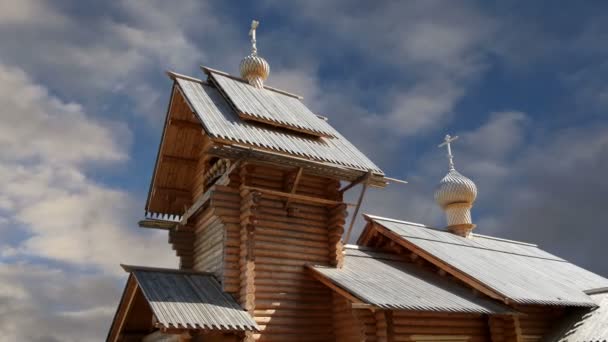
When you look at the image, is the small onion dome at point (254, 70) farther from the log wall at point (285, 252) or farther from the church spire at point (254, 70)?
the log wall at point (285, 252)

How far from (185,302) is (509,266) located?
10.8 m

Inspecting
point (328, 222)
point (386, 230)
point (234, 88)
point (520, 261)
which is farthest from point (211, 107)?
point (520, 261)

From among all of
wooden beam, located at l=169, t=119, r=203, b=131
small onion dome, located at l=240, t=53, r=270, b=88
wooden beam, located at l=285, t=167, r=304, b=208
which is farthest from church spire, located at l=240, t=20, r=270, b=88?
wooden beam, located at l=285, t=167, r=304, b=208

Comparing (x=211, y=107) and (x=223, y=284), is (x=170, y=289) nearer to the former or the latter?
(x=223, y=284)

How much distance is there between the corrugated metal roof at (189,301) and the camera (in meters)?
9.86

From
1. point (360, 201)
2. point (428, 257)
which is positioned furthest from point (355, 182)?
point (428, 257)

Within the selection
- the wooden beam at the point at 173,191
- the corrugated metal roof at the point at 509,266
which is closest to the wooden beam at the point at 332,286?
the corrugated metal roof at the point at 509,266

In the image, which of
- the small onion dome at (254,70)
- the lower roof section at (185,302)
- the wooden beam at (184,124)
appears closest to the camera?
the lower roof section at (185,302)

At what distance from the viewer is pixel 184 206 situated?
15.7 meters

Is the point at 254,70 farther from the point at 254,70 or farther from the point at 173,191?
the point at 173,191

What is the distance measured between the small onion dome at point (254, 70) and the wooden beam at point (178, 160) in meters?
2.87

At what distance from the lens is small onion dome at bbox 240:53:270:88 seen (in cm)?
1609

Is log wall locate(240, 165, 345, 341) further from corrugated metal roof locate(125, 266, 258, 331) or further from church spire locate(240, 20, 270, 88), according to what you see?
church spire locate(240, 20, 270, 88)

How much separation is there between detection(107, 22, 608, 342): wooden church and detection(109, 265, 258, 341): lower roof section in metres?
0.03
